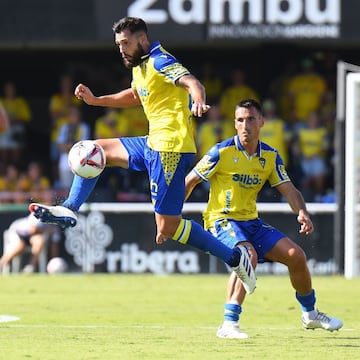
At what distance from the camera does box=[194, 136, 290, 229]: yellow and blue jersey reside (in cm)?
898

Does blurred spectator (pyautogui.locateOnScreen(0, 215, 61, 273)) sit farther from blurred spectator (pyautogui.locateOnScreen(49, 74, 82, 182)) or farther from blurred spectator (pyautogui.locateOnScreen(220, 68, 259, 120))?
blurred spectator (pyautogui.locateOnScreen(220, 68, 259, 120))

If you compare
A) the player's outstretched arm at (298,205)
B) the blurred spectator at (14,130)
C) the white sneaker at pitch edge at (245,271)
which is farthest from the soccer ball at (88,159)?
the blurred spectator at (14,130)

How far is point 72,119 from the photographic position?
62.4 feet

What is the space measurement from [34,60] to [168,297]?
10.2 meters

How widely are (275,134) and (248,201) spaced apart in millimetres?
9532

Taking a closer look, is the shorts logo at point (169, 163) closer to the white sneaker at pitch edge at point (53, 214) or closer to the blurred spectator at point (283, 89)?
the white sneaker at pitch edge at point (53, 214)

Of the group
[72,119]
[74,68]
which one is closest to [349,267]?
[72,119]

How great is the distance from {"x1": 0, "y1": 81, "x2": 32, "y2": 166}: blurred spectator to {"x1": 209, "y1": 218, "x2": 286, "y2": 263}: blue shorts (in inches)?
455

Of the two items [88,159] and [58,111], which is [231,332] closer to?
[88,159]

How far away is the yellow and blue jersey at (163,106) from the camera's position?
8422mm

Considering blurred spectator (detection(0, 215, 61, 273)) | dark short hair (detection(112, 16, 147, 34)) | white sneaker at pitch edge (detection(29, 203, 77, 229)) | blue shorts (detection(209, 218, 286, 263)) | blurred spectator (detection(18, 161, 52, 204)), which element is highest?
dark short hair (detection(112, 16, 147, 34))

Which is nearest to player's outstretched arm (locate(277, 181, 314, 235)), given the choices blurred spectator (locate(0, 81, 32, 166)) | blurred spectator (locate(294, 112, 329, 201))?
blurred spectator (locate(294, 112, 329, 201))

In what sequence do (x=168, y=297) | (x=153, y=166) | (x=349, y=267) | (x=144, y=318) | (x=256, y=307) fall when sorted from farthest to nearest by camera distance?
(x=349, y=267) < (x=168, y=297) < (x=256, y=307) < (x=144, y=318) < (x=153, y=166)

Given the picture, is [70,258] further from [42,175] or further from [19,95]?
[19,95]
